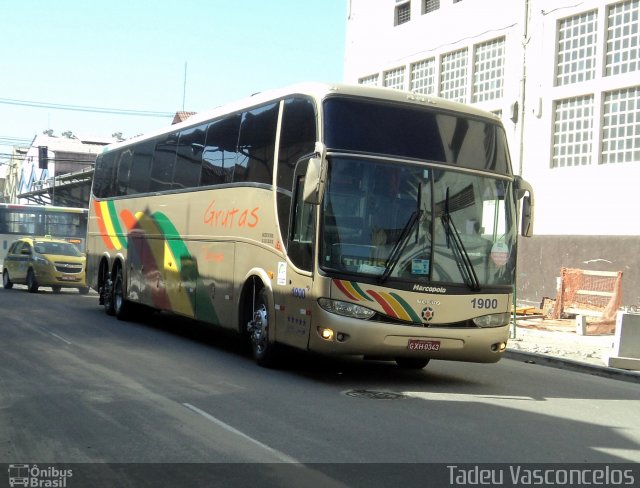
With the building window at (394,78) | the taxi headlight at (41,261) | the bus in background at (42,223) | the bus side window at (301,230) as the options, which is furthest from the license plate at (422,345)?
the bus in background at (42,223)

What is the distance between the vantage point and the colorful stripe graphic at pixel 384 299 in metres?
11.0

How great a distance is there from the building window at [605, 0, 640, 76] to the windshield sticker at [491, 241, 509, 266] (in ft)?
44.5

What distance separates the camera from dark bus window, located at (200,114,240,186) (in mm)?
14453

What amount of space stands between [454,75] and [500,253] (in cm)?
1900

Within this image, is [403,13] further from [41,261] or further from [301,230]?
[301,230]

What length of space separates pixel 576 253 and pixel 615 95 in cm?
426

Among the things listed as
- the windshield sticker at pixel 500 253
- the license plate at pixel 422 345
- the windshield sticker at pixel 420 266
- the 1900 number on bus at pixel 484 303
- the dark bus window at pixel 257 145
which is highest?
the dark bus window at pixel 257 145

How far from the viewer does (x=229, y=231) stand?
14.2m

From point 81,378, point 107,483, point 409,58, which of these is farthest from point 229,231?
point 409,58

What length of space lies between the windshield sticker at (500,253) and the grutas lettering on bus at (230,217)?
3.34m

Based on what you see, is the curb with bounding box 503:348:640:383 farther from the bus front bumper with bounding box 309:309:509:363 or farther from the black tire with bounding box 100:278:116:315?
the black tire with bounding box 100:278:116:315

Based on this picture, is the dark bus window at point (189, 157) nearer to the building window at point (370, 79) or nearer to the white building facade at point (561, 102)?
the white building facade at point (561, 102)

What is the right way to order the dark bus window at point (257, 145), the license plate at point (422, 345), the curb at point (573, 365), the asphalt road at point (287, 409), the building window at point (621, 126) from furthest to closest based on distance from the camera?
the building window at point (621, 126), the curb at point (573, 365), the dark bus window at point (257, 145), the license plate at point (422, 345), the asphalt road at point (287, 409)

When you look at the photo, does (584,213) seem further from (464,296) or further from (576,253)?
(464,296)
